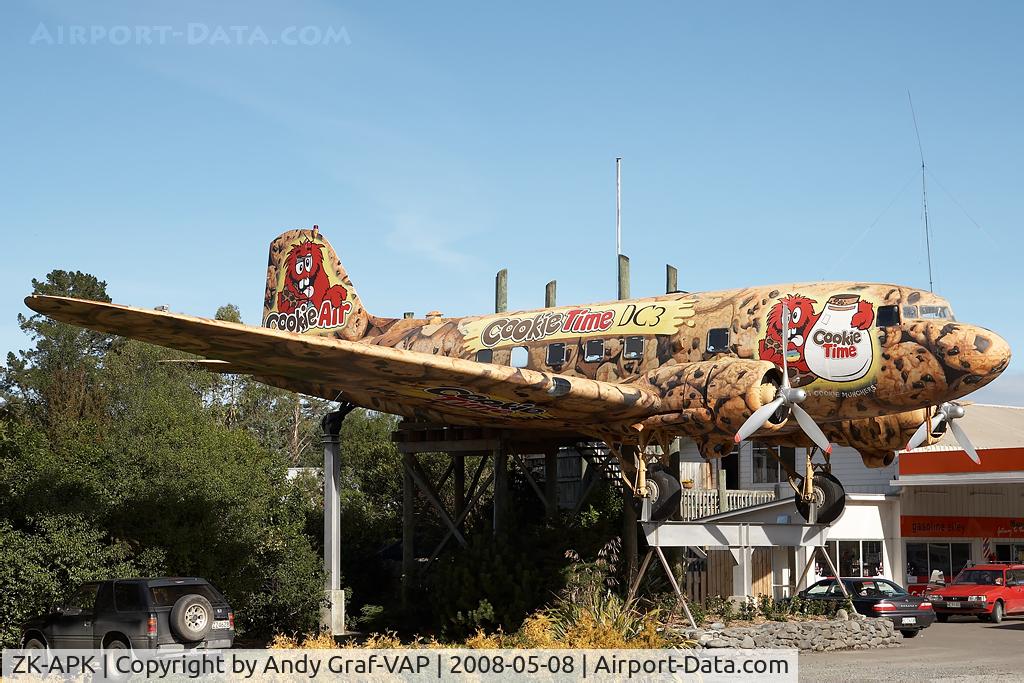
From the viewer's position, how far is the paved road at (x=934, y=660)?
19.1 metres

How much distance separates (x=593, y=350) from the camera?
2475 centimetres

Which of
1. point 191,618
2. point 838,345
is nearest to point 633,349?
point 838,345

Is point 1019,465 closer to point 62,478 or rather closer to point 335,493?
point 335,493

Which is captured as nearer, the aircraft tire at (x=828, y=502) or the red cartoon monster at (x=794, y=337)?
the red cartoon monster at (x=794, y=337)

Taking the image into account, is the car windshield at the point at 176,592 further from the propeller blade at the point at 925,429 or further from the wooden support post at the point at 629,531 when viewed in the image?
the propeller blade at the point at 925,429

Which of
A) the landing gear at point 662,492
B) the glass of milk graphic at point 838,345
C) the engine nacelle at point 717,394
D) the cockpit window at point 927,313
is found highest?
the cockpit window at point 927,313

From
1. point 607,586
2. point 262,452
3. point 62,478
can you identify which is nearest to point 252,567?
point 262,452

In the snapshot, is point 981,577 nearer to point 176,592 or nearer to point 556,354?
point 556,354

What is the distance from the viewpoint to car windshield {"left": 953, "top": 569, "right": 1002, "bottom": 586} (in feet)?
111

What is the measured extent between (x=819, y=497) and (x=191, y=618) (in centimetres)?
1461

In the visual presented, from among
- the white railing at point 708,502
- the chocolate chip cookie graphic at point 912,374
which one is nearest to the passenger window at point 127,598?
the chocolate chip cookie graphic at point 912,374

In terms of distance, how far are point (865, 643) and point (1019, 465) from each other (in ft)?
49.1

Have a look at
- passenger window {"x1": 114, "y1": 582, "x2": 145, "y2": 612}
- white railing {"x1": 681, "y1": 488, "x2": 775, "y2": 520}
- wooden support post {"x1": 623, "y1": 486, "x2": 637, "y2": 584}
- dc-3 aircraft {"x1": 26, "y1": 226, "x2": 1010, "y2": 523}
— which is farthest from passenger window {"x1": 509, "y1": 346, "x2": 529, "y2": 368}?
passenger window {"x1": 114, "y1": 582, "x2": 145, "y2": 612}

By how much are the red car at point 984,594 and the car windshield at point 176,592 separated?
884 inches
